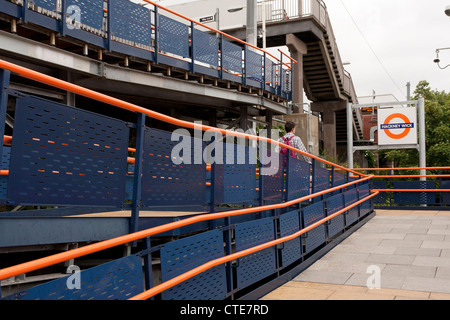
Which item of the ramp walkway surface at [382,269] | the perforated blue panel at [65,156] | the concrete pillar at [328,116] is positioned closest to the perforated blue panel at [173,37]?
the ramp walkway surface at [382,269]

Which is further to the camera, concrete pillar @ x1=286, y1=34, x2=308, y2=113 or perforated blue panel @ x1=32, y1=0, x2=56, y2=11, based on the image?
concrete pillar @ x1=286, y1=34, x2=308, y2=113

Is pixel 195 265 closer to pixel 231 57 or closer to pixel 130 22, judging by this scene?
pixel 130 22

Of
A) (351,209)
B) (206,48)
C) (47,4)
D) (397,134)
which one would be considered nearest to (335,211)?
Result: (351,209)

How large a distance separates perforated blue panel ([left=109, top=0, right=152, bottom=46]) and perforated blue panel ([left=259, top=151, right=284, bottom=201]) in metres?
5.69

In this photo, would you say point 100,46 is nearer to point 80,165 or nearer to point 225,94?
point 225,94

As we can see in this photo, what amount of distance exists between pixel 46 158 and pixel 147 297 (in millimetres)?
1262

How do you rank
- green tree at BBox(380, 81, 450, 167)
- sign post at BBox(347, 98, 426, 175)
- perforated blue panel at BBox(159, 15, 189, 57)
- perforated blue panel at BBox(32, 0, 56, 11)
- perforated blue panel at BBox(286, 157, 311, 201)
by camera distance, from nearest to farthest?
perforated blue panel at BBox(286, 157, 311, 201) → perforated blue panel at BBox(32, 0, 56, 11) → perforated blue panel at BBox(159, 15, 189, 57) → sign post at BBox(347, 98, 426, 175) → green tree at BBox(380, 81, 450, 167)

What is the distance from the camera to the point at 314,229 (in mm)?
7352

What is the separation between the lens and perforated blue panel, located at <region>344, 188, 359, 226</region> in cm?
937

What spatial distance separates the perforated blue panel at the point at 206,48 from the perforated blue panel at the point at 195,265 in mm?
9153

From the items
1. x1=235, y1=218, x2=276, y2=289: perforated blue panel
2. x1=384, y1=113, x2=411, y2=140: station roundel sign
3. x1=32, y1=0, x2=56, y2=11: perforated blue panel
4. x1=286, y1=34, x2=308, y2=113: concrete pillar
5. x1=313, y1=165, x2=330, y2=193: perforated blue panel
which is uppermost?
x1=286, y1=34, x2=308, y2=113: concrete pillar

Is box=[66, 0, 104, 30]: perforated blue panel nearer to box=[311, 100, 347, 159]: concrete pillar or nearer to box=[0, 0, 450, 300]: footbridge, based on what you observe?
box=[0, 0, 450, 300]: footbridge

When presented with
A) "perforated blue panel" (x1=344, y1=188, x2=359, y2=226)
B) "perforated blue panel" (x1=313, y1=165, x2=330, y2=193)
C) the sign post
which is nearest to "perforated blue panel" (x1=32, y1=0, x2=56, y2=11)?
"perforated blue panel" (x1=313, y1=165, x2=330, y2=193)

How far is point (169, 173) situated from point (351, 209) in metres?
6.59
